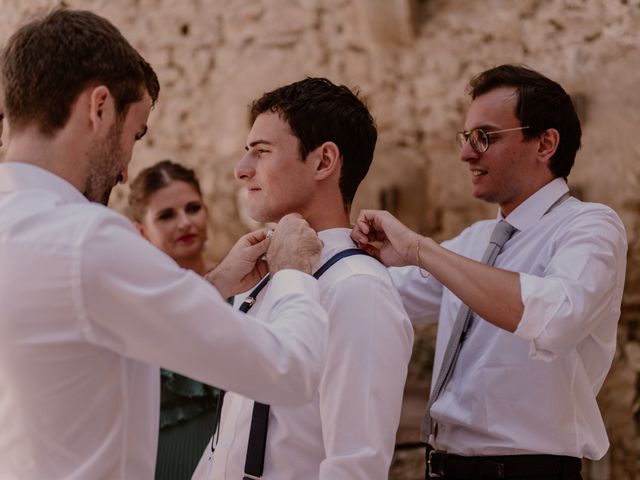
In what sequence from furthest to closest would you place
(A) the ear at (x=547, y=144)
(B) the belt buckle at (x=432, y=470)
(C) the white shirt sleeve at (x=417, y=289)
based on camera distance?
1. (C) the white shirt sleeve at (x=417, y=289)
2. (A) the ear at (x=547, y=144)
3. (B) the belt buckle at (x=432, y=470)

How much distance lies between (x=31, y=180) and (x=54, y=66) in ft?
0.68

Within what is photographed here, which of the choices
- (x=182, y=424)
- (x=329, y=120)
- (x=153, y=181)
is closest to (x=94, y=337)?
(x=329, y=120)

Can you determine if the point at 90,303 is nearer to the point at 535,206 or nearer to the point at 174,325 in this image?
the point at 174,325

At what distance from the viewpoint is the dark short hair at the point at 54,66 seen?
1394 mm

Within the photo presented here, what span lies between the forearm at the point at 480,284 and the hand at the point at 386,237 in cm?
3

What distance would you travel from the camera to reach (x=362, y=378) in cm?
168

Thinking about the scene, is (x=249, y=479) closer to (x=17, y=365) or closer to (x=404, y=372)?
(x=404, y=372)

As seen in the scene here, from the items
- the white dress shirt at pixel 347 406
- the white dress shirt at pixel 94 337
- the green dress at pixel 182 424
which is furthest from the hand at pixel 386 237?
the green dress at pixel 182 424

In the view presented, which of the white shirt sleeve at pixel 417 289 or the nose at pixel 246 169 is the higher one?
the nose at pixel 246 169

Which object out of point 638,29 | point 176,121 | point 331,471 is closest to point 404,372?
point 331,471

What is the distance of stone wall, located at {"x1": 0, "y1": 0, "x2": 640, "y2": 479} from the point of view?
4.18 meters

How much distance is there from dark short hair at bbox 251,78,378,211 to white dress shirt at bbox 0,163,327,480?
28.5 inches

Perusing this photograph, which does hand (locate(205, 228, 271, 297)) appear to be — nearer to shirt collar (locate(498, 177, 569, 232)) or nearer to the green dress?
shirt collar (locate(498, 177, 569, 232))

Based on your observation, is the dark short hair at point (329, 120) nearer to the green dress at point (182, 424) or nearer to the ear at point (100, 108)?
the ear at point (100, 108)
